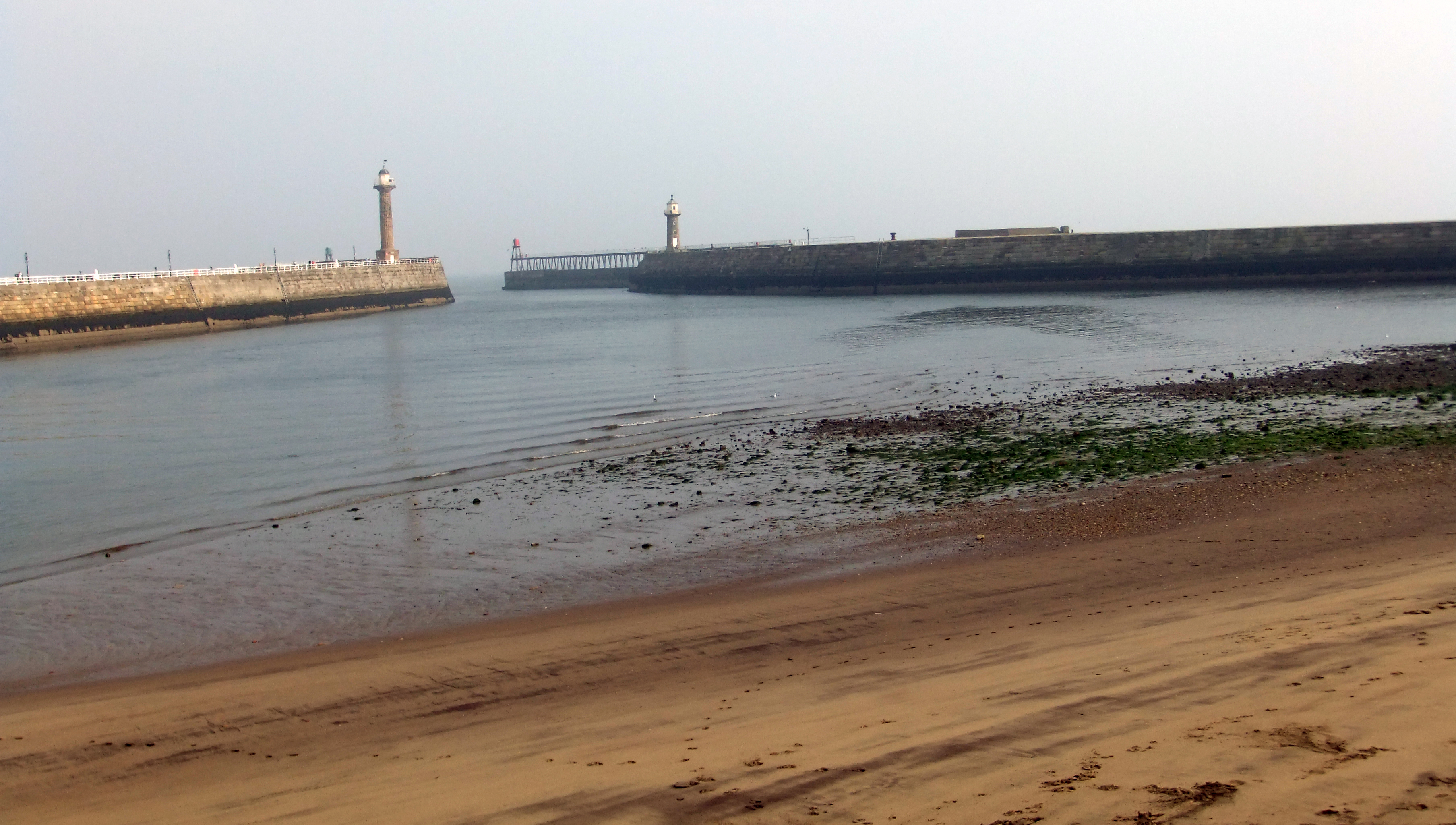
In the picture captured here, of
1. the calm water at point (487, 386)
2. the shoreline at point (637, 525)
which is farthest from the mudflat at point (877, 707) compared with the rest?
the calm water at point (487, 386)

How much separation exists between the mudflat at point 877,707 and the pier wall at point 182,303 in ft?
153

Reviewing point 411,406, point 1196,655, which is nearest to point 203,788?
point 1196,655

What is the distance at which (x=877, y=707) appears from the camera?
193 inches

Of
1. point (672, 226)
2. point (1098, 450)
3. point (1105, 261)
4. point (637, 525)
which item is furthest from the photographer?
point (672, 226)

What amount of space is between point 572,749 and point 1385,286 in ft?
173

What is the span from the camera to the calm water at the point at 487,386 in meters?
14.0

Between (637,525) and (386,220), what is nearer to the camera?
(637,525)

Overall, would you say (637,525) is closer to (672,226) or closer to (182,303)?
(182,303)

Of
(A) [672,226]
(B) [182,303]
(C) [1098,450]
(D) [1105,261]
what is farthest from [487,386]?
(A) [672,226]

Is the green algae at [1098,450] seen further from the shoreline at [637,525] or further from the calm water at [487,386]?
the calm water at [487,386]

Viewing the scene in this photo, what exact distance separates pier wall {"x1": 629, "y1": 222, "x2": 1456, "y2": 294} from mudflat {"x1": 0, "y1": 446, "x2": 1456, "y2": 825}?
50.2 meters

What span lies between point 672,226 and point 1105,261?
167 feet

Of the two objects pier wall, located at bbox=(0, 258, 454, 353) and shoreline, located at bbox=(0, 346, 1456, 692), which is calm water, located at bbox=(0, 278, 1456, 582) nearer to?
shoreline, located at bbox=(0, 346, 1456, 692)

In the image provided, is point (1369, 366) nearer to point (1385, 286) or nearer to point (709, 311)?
point (1385, 286)
